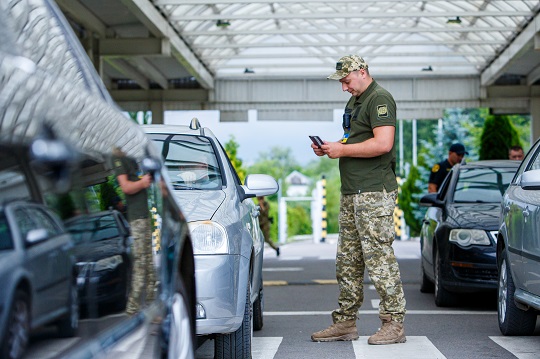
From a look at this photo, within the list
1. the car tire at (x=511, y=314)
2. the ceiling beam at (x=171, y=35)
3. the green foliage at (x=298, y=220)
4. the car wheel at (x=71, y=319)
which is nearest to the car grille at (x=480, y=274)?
the car tire at (x=511, y=314)

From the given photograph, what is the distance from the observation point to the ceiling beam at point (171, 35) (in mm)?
20828

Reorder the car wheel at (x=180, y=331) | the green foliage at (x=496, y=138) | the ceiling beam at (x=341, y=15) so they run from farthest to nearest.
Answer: the green foliage at (x=496, y=138)
the ceiling beam at (x=341, y=15)
the car wheel at (x=180, y=331)

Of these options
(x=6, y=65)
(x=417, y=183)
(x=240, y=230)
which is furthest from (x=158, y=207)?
(x=417, y=183)

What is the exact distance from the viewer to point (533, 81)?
34.8 meters

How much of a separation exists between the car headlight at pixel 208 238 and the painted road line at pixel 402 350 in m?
1.61

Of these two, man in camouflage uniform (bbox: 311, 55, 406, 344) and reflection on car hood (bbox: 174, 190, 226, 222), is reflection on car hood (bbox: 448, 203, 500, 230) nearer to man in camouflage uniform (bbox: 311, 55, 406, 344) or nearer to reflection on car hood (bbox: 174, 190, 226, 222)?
man in camouflage uniform (bbox: 311, 55, 406, 344)

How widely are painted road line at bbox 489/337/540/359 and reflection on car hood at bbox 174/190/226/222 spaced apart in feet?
7.54

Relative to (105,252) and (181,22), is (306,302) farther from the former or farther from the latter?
(181,22)

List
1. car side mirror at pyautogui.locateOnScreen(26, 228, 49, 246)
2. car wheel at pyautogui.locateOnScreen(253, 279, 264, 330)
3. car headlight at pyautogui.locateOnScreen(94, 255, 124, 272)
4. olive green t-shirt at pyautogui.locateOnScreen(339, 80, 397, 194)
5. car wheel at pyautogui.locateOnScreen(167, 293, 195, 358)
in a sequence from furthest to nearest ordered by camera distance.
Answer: car wheel at pyautogui.locateOnScreen(253, 279, 264, 330), olive green t-shirt at pyautogui.locateOnScreen(339, 80, 397, 194), car wheel at pyautogui.locateOnScreen(167, 293, 195, 358), car headlight at pyautogui.locateOnScreen(94, 255, 124, 272), car side mirror at pyautogui.locateOnScreen(26, 228, 49, 246)

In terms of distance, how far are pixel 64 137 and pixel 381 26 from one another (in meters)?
26.3

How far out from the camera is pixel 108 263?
107 inches

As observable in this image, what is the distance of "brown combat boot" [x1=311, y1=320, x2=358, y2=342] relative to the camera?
8602mm

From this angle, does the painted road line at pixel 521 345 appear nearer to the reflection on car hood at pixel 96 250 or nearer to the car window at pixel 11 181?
the reflection on car hood at pixel 96 250

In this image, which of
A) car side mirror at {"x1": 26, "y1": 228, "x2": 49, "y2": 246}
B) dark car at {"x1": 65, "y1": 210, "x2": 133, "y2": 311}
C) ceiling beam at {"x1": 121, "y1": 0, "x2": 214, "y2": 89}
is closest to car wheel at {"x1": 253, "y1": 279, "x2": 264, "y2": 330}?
dark car at {"x1": 65, "y1": 210, "x2": 133, "y2": 311}
